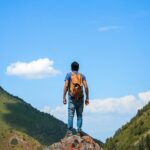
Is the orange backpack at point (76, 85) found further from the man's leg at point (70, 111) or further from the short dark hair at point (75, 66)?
the man's leg at point (70, 111)

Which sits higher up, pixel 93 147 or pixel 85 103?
pixel 85 103

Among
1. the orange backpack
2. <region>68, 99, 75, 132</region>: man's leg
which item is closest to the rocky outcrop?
<region>68, 99, 75, 132</region>: man's leg

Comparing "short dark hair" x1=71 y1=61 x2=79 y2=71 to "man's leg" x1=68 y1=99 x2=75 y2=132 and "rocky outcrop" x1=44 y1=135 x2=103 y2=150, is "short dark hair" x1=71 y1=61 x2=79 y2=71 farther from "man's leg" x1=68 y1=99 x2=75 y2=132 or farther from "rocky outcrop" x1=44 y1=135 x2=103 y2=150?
"rocky outcrop" x1=44 y1=135 x2=103 y2=150

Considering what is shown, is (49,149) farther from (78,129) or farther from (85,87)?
(85,87)

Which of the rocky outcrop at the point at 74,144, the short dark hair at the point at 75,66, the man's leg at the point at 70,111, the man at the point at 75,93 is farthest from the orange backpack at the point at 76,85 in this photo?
the rocky outcrop at the point at 74,144

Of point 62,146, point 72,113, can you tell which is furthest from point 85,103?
point 62,146

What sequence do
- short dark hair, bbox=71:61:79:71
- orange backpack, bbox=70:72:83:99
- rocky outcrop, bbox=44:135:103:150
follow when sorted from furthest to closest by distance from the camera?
short dark hair, bbox=71:61:79:71, orange backpack, bbox=70:72:83:99, rocky outcrop, bbox=44:135:103:150

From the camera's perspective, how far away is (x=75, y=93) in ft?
96.7

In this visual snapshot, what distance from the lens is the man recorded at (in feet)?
96.5

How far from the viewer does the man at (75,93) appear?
29.4 metres

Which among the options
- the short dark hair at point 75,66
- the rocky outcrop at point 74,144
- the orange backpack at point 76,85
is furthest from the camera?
the short dark hair at point 75,66

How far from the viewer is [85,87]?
29.6m

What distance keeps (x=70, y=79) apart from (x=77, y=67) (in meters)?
0.77

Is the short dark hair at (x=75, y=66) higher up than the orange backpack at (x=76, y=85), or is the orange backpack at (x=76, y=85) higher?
the short dark hair at (x=75, y=66)
